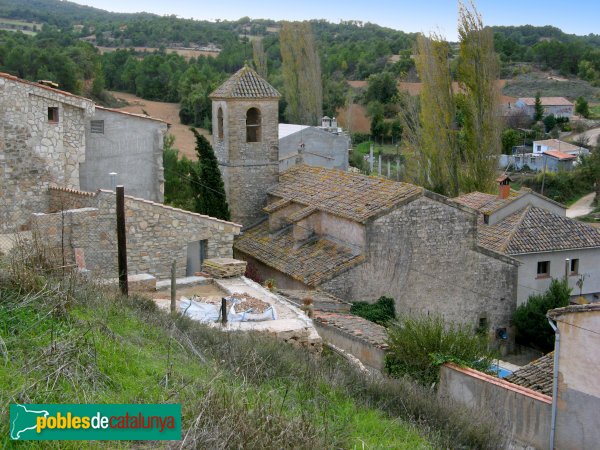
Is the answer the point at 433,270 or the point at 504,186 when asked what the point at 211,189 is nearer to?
the point at 433,270

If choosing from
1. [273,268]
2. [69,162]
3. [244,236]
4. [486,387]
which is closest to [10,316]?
[486,387]

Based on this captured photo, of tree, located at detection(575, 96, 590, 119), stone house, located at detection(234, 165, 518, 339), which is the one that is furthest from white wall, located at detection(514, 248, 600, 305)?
tree, located at detection(575, 96, 590, 119)

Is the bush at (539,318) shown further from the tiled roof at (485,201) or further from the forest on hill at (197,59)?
the forest on hill at (197,59)

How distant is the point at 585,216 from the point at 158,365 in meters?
32.6

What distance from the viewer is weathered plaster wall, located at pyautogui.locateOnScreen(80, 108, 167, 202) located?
1605 cm

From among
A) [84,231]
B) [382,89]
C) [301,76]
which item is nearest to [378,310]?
[84,231]

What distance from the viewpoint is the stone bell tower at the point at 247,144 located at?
22.2 metres

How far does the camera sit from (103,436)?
5.17 m

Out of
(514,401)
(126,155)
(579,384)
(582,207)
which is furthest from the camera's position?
(582,207)

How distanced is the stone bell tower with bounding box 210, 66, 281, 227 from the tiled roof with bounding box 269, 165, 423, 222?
61 centimetres

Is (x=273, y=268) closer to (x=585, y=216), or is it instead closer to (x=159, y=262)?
(x=159, y=262)

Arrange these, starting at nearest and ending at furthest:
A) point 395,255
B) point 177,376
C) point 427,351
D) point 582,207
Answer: point 177,376, point 427,351, point 395,255, point 582,207

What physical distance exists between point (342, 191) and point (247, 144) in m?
3.97

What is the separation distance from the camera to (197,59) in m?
73.2
